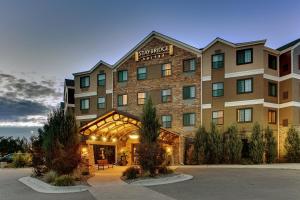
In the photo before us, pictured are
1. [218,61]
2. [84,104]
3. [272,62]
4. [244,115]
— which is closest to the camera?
[244,115]

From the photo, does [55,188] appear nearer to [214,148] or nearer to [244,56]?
[214,148]

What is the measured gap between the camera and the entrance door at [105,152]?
3575 centimetres

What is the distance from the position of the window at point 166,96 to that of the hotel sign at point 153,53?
151 inches

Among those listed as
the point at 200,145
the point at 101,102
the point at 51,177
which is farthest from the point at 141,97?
the point at 51,177

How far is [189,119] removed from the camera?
37781mm

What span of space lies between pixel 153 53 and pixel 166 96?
5022mm

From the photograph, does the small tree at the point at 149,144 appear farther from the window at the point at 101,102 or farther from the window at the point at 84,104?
the window at the point at 84,104

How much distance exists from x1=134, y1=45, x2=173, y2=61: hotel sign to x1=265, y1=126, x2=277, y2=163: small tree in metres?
12.9

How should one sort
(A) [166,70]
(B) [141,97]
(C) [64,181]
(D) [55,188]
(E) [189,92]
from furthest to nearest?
(B) [141,97], (A) [166,70], (E) [189,92], (C) [64,181], (D) [55,188]

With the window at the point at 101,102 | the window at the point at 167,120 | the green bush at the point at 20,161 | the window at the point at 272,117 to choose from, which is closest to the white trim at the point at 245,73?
the window at the point at 272,117

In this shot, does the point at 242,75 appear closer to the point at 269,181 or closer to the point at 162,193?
the point at 269,181

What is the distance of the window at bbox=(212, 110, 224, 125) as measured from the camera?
119ft

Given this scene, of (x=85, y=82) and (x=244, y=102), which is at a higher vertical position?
(x=85, y=82)

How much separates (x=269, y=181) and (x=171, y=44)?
23.5 metres
